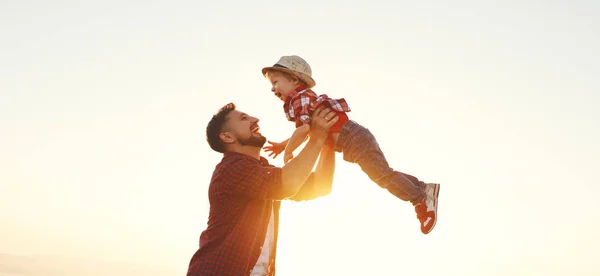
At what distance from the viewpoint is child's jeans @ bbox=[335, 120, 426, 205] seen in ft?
17.7

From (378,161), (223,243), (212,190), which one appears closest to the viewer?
(223,243)

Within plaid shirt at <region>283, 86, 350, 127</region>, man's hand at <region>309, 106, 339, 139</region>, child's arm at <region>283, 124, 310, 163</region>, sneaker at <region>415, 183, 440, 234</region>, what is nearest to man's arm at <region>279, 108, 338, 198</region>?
man's hand at <region>309, 106, 339, 139</region>

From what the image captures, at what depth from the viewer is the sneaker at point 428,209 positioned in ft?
17.1

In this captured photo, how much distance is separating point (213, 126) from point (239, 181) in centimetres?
93

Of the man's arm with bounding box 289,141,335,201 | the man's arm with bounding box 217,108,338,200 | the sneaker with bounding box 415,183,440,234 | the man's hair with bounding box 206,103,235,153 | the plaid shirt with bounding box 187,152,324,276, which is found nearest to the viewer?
the plaid shirt with bounding box 187,152,324,276

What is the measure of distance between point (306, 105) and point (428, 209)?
5.52 feet

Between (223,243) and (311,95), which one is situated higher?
(311,95)

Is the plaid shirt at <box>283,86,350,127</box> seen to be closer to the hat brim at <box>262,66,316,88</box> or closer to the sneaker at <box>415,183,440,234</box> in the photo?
the hat brim at <box>262,66,316,88</box>

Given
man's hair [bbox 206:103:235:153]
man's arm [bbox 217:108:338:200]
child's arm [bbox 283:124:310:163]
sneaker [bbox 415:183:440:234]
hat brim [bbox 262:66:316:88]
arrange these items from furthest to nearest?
hat brim [bbox 262:66:316:88] < man's hair [bbox 206:103:235:153] < child's arm [bbox 283:124:310:163] < sneaker [bbox 415:183:440:234] < man's arm [bbox 217:108:338:200]

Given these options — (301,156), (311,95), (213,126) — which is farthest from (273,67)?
(301,156)

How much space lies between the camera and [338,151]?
586 centimetres

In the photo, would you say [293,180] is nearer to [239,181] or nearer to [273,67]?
[239,181]

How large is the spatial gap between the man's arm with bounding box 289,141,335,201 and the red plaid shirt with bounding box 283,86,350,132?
1.51 feet

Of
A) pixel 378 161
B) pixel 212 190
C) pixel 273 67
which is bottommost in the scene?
pixel 212 190
